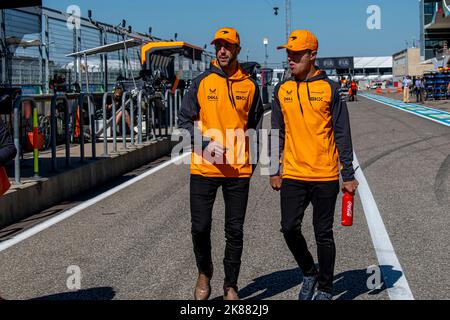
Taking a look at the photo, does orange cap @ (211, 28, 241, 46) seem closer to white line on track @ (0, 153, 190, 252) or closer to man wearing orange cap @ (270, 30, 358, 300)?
man wearing orange cap @ (270, 30, 358, 300)

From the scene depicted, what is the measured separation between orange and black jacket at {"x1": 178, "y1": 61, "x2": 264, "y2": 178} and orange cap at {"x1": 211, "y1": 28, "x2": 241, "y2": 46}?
219 millimetres

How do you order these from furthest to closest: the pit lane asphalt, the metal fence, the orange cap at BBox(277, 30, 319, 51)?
the metal fence < the pit lane asphalt < the orange cap at BBox(277, 30, 319, 51)

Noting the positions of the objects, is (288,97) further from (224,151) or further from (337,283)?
(337,283)

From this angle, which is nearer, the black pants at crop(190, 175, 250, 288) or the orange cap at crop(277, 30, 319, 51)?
the orange cap at crop(277, 30, 319, 51)

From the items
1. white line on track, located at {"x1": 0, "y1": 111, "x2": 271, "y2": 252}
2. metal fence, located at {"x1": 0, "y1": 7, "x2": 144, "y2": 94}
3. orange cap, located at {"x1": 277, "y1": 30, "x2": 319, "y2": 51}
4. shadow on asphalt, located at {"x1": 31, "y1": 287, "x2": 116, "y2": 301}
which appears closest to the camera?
orange cap, located at {"x1": 277, "y1": 30, "x2": 319, "y2": 51}

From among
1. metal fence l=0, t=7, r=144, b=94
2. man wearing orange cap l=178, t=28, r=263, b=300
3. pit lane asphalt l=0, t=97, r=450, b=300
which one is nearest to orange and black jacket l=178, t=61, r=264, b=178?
man wearing orange cap l=178, t=28, r=263, b=300

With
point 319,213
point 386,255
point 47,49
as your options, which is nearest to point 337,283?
point 319,213

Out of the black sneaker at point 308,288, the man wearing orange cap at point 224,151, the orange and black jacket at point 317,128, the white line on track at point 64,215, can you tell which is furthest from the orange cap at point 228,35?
the white line on track at point 64,215

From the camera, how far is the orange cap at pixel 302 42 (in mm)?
4715

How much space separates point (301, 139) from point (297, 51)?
0.59m

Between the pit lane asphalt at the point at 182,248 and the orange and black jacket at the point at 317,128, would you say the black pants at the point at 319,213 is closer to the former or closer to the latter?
the orange and black jacket at the point at 317,128

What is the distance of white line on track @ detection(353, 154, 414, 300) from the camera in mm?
5151

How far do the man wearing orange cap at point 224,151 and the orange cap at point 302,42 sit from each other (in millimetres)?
387

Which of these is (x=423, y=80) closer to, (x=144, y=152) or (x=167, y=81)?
(x=167, y=81)
